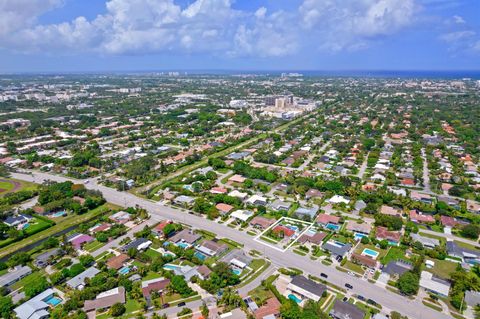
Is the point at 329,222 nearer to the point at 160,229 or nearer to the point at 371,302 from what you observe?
the point at 371,302

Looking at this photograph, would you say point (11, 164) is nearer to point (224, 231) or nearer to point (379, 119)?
point (224, 231)

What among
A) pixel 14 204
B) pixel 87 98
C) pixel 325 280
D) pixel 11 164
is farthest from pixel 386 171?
pixel 87 98

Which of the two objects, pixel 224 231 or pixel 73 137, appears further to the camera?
pixel 73 137

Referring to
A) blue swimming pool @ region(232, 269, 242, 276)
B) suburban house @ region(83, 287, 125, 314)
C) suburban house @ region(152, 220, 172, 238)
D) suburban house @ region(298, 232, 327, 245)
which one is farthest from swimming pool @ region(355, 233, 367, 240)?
suburban house @ region(83, 287, 125, 314)

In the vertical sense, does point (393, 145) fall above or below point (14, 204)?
above

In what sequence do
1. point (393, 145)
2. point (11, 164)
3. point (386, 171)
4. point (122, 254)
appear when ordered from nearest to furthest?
1. point (122, 254)
2. point (386, 171)
3. point (11, 164)
4. point (393, 145)

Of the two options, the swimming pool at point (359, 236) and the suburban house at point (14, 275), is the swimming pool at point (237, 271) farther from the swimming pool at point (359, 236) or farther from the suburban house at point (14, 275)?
the suburban house at point (14, 275)

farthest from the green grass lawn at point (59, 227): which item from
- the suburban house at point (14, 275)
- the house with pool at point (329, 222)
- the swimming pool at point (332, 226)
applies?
the swimming pool at point (332, 226)
